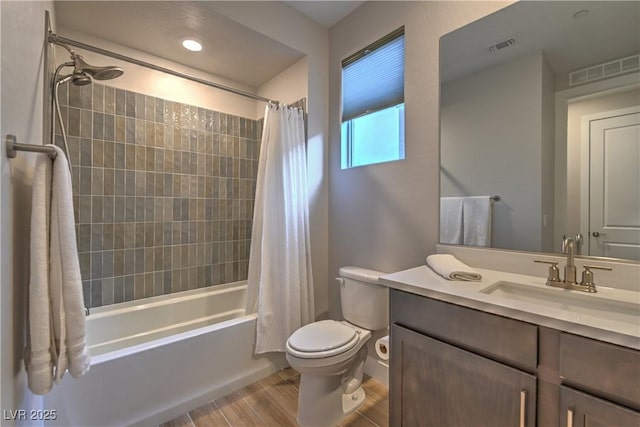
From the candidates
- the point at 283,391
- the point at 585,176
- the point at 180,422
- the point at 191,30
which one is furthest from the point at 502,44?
the point at 180,422

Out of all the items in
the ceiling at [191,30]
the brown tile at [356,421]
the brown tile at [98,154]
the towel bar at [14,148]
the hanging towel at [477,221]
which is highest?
the ceiling at [191,30]

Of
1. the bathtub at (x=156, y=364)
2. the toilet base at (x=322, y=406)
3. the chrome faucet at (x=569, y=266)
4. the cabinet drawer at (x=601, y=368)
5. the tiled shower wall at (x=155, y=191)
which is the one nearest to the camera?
the cabinet drawer at (x=601, y=368)

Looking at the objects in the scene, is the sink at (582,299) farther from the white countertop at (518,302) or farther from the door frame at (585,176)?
the door frame at (585,176)

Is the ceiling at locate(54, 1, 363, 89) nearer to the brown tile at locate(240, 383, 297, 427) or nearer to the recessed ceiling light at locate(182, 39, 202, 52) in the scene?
the recessed ceiling light at locate(182, 39, 202, 52)

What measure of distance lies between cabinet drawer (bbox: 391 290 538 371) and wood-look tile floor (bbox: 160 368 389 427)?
2.62 ft

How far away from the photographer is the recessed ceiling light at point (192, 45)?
1997mm

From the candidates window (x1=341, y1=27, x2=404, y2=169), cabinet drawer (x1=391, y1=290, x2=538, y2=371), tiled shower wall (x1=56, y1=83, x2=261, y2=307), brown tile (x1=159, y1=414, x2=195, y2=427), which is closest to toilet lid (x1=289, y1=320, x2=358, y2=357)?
cabinet drawer (x1=391, y1=290, x2=538, y2=371)

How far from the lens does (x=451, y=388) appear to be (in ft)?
3.27

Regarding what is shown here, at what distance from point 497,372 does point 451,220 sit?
80 cm

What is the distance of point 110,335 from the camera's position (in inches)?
75.8

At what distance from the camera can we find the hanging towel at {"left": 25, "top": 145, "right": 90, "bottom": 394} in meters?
0.89

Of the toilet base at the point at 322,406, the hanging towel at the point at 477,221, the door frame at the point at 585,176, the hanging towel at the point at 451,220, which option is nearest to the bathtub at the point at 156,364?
the toilet base at the point at 322,406

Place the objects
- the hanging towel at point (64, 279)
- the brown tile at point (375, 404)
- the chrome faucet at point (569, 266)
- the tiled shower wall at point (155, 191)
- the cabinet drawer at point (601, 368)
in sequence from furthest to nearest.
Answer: the tiled shower wall at point (155, 191) → the brown tile at point (375, 404) → the chrome faucet at point (569, 266) → the hanging towel at point (64, 279) → the cabinet drawer at point (601, 368)

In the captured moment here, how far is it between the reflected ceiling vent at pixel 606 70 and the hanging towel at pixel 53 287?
1998mm
